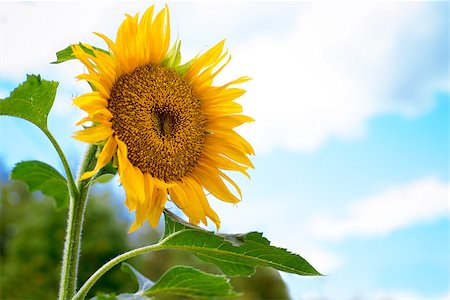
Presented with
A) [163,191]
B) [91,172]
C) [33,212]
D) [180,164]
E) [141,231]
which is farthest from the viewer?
[141,231]

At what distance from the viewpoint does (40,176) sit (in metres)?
1.73

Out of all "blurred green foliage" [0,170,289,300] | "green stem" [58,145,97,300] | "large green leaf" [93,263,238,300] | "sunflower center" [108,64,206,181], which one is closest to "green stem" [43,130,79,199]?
"green stem" [58,145,97,300]

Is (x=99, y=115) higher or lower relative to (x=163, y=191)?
higher

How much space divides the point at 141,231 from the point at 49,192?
39.1ft

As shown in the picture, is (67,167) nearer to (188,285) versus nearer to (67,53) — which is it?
(67,53)

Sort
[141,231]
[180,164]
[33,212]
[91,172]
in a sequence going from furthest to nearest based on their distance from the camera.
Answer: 1. [141,231]
2. [33,212]
3. [180,164]
4. [91,172]

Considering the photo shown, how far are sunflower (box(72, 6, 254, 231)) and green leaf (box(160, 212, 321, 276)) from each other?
2.5 inches

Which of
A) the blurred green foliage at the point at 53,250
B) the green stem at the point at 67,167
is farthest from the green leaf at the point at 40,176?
the blurred green foliage at the point at 53,250

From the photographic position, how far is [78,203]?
1636mm

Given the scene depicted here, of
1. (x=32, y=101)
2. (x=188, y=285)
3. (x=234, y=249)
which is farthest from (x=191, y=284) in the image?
(x=32, y=101)

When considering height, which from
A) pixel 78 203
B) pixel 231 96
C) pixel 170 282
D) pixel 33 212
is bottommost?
pixel 170 282

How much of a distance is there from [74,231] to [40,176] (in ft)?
0.59

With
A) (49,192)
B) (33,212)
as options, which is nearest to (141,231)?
(33,212)

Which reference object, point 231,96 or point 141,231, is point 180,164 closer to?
point 231,96
